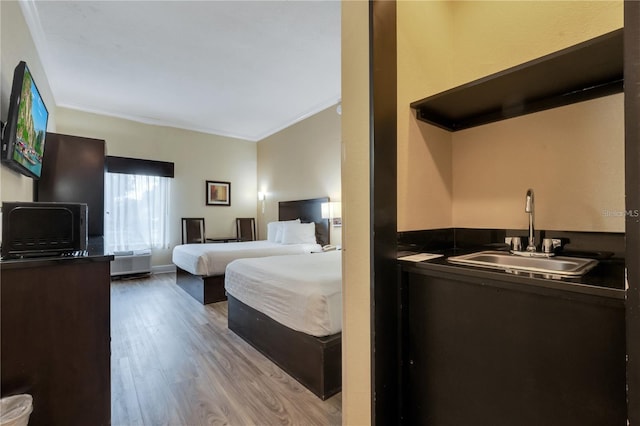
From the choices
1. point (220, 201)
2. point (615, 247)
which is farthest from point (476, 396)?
point (220, 201)

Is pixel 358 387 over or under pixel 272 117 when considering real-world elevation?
under

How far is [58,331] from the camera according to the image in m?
1.24

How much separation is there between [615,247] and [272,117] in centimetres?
516

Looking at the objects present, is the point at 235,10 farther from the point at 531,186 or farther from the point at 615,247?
the point at 615,247

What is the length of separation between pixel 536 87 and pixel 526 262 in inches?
29.3

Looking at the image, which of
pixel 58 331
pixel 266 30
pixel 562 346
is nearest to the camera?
pixel 562 346

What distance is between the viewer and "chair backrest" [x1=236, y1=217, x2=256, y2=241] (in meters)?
6.38

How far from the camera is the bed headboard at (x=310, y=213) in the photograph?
470cm

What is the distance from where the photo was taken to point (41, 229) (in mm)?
1308

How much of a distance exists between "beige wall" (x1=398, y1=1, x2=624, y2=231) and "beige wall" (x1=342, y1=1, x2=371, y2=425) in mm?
193

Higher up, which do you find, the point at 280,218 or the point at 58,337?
the point at 280,218

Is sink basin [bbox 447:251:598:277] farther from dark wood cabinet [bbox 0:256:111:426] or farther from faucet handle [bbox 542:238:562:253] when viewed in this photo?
dark wood cabinet [bbox 0:256:111:426]

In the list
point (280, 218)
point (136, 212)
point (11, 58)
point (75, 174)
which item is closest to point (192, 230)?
point (136, 212)

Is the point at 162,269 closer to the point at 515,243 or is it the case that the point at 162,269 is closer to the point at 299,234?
the point at 299,234
